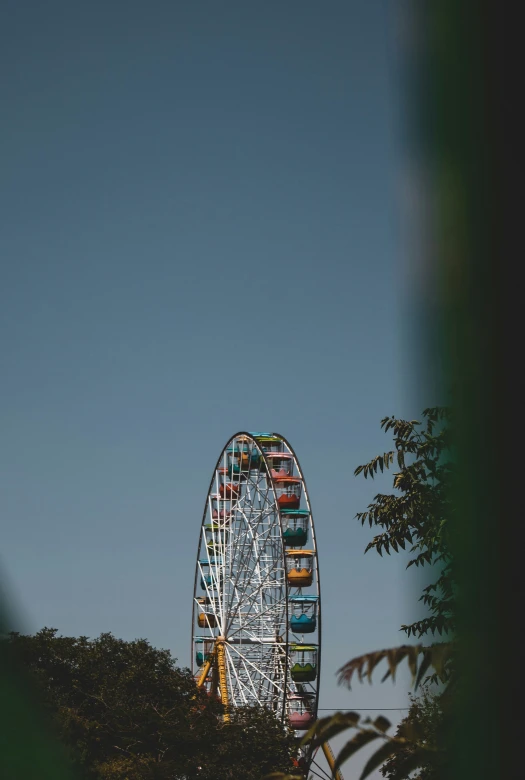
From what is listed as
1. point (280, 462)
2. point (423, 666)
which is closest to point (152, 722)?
point (280, 462)

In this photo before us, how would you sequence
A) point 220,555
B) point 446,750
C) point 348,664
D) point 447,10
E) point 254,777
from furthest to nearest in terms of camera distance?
1. point 220,555
2. point 254,777
3. point 348,664
4. point 446,750
5. point 447,10

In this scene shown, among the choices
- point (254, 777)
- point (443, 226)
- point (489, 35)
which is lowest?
point (443, 226)

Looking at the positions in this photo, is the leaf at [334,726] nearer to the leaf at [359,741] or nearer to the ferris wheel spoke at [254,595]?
the leaf at [359,741]

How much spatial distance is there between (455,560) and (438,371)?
30 centimetres

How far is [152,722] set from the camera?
3559 centimetres

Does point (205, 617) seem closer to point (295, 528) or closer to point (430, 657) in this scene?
point (295, 528)

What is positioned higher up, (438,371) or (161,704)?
(161,704)

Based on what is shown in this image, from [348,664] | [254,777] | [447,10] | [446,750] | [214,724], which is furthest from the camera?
[214,724]

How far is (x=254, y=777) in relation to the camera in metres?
34.2

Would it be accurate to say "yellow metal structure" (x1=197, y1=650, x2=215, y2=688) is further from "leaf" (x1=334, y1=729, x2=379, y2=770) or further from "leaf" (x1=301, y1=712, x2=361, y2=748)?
"leaf" (x1=334, y1=729, x2=379, y2=770)

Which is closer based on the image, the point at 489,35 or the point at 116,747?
the point at 489,35

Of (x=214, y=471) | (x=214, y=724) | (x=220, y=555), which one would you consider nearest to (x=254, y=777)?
(x=214, y=724)

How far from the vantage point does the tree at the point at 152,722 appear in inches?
1352

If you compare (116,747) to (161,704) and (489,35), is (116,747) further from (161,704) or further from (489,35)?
(489,35)
